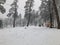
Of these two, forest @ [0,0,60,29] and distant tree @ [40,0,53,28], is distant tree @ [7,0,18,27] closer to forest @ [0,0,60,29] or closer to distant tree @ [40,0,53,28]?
forest @ [0,0,60,29]

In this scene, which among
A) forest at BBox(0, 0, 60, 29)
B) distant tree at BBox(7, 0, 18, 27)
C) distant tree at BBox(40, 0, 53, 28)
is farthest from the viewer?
distant tree at BBox(40, 0, 53, 28)

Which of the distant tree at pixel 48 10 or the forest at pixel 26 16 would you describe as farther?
the distant tree at pixel 48 10

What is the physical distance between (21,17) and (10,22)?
0.24 meters

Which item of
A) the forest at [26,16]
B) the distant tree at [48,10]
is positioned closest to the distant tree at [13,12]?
the forest at [26,16]

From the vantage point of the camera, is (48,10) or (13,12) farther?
(48,10)

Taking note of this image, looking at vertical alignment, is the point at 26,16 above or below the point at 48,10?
below

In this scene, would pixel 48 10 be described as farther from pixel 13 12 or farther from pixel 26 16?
pixel 13 12

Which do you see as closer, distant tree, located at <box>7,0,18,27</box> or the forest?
the forest

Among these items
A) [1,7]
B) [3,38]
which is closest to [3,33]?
→ [3,38]

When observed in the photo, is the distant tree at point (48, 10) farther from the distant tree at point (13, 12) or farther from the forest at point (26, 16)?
the distant tree at point (13, 12)

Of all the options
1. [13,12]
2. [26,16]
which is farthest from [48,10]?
[13,12]

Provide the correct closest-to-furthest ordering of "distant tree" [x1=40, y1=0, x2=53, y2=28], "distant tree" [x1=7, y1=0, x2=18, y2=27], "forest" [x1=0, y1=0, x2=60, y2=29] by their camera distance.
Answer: "forest" [x1=0, y1=0, x2=60, y2=29] < "distant tree" [x1=7, y1=0, x2=18, y2=27] < "distant tree" [x1=40, y1=0, x2=53, y2=28]

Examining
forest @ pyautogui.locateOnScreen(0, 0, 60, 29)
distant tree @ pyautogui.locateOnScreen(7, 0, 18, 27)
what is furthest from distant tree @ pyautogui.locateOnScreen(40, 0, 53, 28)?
distant tree @ pyautogui.locateOnScreen(7, 0, 18, 27)

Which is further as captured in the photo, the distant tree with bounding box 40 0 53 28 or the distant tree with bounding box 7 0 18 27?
the distant tree with bounding box 40 0 53 28
